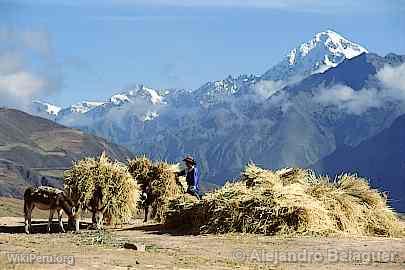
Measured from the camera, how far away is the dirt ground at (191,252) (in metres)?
16.2

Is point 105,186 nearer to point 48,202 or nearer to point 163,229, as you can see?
point 48,202

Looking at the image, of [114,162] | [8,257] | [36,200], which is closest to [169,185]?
[114,162]

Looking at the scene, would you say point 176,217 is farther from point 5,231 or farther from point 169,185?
point 5,231

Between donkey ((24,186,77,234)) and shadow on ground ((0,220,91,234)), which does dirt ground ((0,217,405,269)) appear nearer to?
donkey ((24,186,77,234))

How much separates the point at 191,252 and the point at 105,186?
25.0 feet

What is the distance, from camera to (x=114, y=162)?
88.7 feet

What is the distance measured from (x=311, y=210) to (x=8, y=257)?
35.6 ft

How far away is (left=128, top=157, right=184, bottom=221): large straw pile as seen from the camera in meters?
29.5

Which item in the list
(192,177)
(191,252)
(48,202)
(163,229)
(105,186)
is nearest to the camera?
(191,252)

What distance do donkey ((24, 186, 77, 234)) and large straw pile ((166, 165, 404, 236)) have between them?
3.62 meters

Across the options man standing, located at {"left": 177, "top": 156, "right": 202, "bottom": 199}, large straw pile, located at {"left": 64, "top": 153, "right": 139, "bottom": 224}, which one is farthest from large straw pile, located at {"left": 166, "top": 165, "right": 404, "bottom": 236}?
large straw pile, located at {"left": 64, "top": 153, "right": 139, "bottom": 224}

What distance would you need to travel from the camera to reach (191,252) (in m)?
19.2

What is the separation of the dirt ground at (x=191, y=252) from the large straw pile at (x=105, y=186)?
1709 millimetres

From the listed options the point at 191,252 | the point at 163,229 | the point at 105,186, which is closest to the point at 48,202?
the point at 105,186
